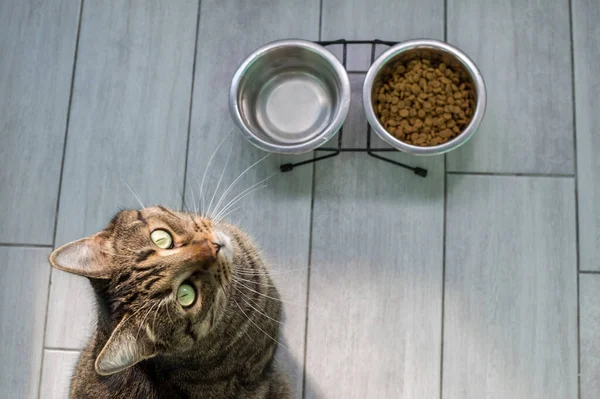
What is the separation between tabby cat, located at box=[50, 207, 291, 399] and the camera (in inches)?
41.1

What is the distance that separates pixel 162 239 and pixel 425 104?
86cm

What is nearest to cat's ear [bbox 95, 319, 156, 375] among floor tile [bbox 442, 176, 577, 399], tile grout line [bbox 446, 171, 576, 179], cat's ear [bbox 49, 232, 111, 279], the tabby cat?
the tabby cat

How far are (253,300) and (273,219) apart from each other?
0.39m

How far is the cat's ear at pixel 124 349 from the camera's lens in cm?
94

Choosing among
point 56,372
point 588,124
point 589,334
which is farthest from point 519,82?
point 56,372

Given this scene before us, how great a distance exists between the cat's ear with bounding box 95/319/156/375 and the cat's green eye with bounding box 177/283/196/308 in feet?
0.30

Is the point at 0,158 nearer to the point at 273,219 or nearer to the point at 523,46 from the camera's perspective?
the point at 273,219

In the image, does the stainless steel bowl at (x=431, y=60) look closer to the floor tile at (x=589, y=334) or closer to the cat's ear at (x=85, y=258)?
the floor tile at (x=589, y=334)

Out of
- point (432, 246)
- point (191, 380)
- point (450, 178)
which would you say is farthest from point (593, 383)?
point (191, 380)

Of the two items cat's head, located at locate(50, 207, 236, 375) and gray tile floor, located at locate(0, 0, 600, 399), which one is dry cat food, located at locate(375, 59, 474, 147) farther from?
cat's head, located at locate(50, 207, 236, 375)

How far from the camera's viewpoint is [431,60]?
5.20 feet

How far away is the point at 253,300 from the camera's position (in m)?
1.33

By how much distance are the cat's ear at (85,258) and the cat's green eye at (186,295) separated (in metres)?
→ 0.14

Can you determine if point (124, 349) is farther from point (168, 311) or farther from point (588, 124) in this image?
point (588, 124)
